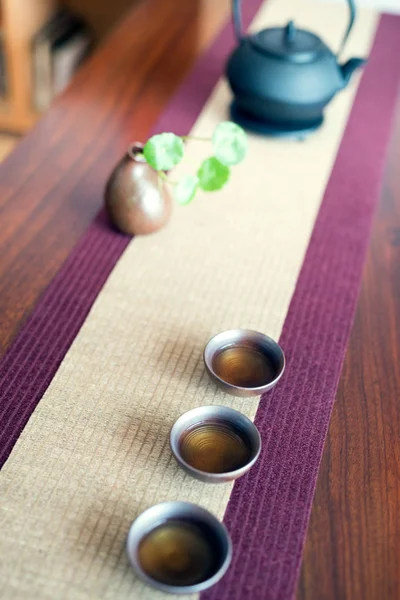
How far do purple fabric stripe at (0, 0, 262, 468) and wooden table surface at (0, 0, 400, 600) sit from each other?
0.07 feet

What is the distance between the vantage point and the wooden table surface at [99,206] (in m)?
0.74

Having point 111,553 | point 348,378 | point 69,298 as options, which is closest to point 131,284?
point 69,298

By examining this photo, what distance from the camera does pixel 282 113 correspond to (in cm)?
135

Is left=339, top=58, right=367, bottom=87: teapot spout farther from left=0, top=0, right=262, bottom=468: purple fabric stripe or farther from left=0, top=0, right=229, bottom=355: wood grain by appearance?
left=0, top=0, right=262, bottom=468: purple fabric stripe

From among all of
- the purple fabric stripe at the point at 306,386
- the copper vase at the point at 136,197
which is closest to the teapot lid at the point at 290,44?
the purple fabric stripe at the point at 306,386

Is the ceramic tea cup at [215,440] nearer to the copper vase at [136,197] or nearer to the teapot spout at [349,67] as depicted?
the copper vase at [136,197]

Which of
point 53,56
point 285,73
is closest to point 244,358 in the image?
point 285,73

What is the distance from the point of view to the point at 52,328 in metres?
0.96

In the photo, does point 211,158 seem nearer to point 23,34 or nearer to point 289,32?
point 289,32

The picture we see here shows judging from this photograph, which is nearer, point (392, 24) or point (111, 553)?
point (111, 553)

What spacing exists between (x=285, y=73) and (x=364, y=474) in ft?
2.56

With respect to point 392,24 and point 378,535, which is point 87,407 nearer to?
point 378,535

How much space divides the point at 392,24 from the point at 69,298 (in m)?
1.35

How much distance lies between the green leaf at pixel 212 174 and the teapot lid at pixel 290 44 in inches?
16.4
